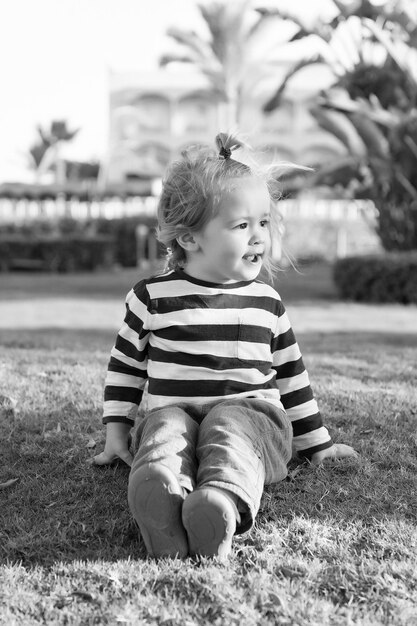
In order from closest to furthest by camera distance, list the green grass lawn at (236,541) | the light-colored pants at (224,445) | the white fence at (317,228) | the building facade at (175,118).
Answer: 1. the green grass lawn at (236,541)
2. the light-colored pants at (224,445)
3. the white fence at (317,228)
4. the building facade at (175,118)

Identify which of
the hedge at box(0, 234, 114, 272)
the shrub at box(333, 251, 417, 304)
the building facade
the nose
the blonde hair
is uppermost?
the building facade

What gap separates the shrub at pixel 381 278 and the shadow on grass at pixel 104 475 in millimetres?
6878

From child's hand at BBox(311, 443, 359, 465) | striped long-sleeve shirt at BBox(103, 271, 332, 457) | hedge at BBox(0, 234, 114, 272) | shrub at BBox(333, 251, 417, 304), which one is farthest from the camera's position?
hedge at BBox(0, 234, 114, 272)

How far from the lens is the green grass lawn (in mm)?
1937

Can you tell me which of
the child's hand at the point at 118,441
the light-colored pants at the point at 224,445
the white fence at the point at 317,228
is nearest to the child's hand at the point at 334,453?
the light-colored pants at the point at 224,445

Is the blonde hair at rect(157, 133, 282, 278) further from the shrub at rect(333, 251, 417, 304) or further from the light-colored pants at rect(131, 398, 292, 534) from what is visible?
the shrub at rect(333, 251, 417, 304)

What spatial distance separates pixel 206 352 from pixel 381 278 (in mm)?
9109

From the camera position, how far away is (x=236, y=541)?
2.30m

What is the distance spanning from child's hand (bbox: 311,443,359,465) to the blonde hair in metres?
0.70

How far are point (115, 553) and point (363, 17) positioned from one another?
411 inches

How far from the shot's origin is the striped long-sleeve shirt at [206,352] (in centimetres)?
260

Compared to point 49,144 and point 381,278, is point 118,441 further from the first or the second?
point 49,144

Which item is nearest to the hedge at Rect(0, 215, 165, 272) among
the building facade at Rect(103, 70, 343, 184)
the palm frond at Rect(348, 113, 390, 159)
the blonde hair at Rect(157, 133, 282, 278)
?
the palm frond at Rect(348, 113, 390, 159)

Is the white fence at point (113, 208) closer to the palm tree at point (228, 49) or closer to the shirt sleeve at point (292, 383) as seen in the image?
the palm tree at point (228, 49)
